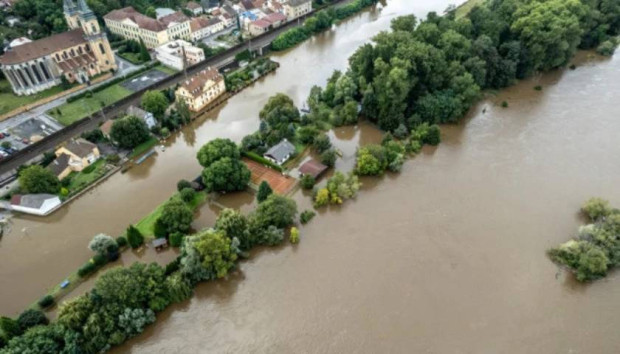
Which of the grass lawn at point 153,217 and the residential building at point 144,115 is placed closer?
the grass lawn at point 153,217

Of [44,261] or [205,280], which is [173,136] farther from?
[205,280]

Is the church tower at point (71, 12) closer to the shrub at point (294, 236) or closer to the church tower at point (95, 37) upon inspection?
the church tower at point (95, 37)

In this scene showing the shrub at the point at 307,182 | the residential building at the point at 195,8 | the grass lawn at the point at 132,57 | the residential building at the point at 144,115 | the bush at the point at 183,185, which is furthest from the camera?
the residential building at the point at 195,8

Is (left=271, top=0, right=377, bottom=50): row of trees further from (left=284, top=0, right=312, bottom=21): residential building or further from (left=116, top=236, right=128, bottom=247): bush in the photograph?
(left=116, top=236, right=128, bottom=247): bush

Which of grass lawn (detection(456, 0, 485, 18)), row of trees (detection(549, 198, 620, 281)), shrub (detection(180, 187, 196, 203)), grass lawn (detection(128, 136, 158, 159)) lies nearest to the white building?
grass lawn (detection(128, 136, 158, 159))

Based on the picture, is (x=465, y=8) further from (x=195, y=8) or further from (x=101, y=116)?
(x=101, y=116)

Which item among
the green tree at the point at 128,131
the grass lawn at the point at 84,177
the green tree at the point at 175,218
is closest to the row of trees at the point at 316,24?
the green tree at the point at 128,131
